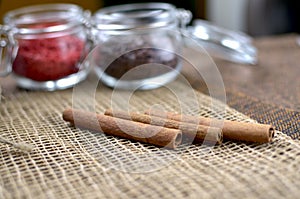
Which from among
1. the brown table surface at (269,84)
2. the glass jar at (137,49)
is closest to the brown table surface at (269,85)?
the brown table surface at (269,84)

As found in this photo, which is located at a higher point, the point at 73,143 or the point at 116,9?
the point at 116,9

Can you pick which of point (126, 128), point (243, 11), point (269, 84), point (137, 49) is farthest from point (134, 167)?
point (243, 11)

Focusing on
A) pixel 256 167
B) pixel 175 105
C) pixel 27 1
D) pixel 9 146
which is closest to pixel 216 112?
pixel 175 105

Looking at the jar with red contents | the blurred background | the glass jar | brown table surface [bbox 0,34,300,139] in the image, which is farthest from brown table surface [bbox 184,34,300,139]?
the blurred background

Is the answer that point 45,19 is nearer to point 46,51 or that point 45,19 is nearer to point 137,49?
point 46,51

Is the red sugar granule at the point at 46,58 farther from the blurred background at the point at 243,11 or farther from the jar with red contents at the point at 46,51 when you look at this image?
the blurred background at the point at 243,11

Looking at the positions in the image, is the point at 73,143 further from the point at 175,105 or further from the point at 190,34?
the point at 190,34

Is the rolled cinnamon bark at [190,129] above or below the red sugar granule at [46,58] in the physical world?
below
